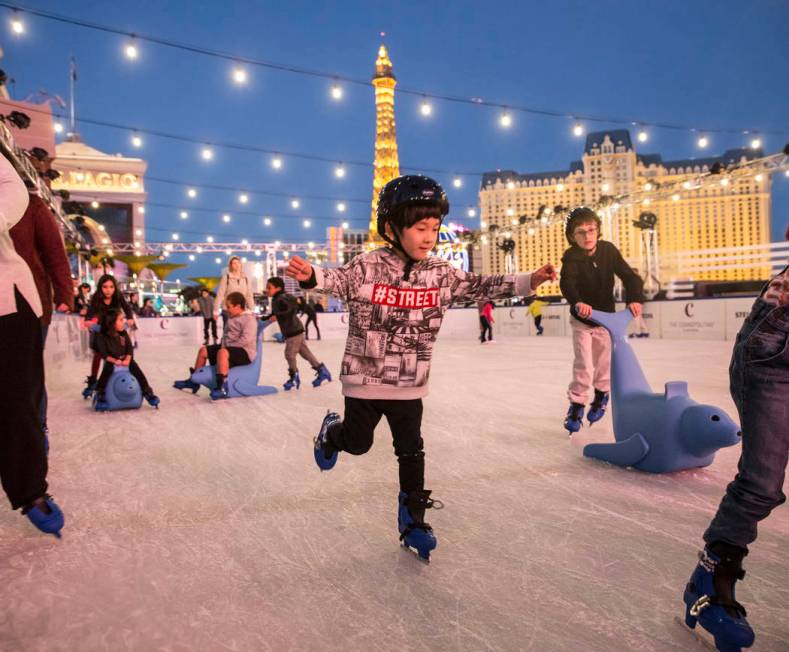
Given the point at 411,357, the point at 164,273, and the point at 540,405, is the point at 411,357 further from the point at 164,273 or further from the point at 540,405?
the point at 164,273

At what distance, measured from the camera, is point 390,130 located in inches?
1834

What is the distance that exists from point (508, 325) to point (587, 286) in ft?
50.6

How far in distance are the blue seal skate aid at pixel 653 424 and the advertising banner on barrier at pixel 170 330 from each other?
579 inches

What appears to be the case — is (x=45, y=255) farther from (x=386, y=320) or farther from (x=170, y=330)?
(x=170, y=330)

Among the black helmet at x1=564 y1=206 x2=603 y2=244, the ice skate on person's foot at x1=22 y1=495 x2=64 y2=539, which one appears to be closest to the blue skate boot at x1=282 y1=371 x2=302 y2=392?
the black helmet at x1=564 y1=206 x2=603 y2=244

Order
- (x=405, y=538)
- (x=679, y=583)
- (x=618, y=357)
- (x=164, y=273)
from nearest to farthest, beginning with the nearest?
(x=679, y=583), (x=405, y=538), (x=618, y=357), (x=164, y=273)

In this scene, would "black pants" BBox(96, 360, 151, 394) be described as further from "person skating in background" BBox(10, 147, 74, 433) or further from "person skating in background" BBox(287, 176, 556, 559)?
"person skating in background" BBox(287, 176, 556, 559)

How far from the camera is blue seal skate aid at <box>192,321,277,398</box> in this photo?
555 cm

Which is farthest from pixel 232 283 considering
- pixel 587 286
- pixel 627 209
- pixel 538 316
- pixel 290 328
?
pixel 627 209

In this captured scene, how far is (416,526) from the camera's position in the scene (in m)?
1.88

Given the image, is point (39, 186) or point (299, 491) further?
point (39, 186)

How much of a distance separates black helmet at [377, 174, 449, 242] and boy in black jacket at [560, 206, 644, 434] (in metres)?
1.81

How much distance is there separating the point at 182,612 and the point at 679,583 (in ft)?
4.26

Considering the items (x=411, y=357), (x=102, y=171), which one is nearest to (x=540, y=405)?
(x=411, y=357)
